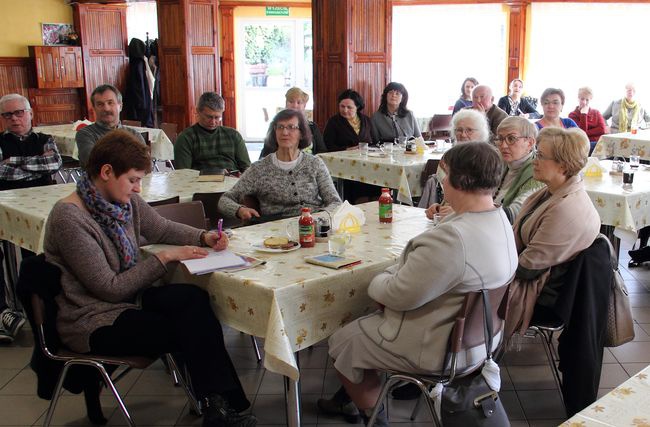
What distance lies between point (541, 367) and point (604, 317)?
81cm

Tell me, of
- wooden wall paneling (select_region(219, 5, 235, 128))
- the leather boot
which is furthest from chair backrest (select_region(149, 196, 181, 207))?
wooden wall paneling (select_region(219, 5, 235, 128))

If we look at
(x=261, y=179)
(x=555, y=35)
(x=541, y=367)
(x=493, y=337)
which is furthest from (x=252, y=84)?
(x=493, y=337)

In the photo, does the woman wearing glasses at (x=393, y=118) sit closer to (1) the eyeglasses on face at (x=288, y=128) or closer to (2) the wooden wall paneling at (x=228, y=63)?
(1) the eyeglasses on face at (x=288, y=128)

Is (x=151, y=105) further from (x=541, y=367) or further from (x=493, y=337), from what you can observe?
(x=493, y=337)

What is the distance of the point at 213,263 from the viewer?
248 cm

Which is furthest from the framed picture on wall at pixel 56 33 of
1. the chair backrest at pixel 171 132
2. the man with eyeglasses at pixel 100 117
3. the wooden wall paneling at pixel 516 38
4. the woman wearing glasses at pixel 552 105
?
the woman wearing glasses at pixel 552 105

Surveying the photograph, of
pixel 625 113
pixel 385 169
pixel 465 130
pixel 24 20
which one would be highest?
pixel 24 20

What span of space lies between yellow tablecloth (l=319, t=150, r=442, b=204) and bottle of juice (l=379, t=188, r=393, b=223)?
74.1 inches

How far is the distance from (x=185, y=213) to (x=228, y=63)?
9765 millimetres

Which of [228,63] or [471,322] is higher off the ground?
[228,63]

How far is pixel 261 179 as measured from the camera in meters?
3.74

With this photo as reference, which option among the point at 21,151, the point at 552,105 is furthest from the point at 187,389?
the point at 552,105

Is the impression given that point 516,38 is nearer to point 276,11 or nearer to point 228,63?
point 276,11

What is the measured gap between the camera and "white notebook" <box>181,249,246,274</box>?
95.1 inches
